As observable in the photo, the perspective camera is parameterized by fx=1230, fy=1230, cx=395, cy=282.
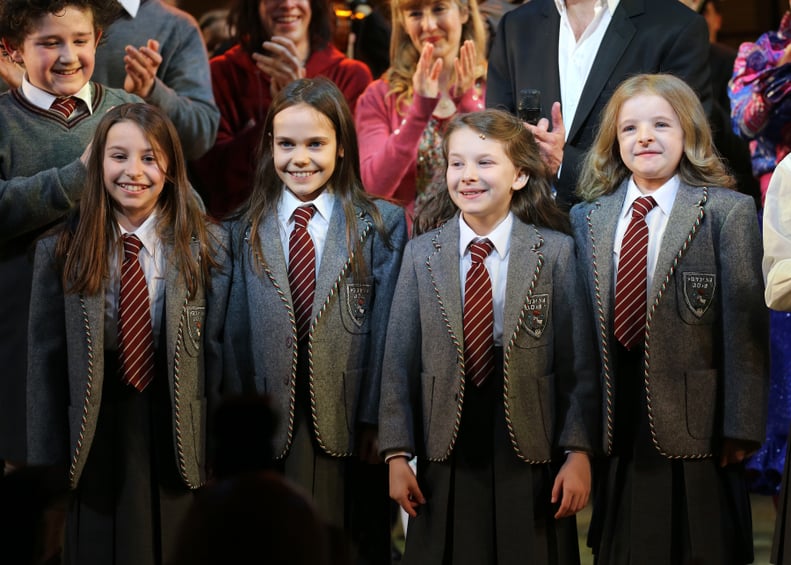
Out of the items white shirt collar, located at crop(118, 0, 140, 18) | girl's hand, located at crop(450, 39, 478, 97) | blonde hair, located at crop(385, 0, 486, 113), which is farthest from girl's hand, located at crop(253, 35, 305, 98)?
girl's hand, located at crop(450, 39, 478, 97)

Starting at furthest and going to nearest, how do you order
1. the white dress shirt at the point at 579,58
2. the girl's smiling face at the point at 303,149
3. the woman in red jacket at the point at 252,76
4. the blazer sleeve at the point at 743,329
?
the woman in red jacket at the point at 252,76 < the white dress shirt at the point at 579,58 < the girl's smiling face at the point at 303,149 < the blazer sleeve at the point at 743,329

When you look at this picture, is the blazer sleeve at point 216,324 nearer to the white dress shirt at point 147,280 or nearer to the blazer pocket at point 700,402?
the white dress shirt at point 147,280

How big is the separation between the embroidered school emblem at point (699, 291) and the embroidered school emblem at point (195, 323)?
1302 mm

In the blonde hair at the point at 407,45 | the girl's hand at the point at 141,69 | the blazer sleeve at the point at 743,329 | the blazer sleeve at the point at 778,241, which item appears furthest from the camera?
the blonde hair at the point at 407,45

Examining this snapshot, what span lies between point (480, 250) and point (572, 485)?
0.66 metres

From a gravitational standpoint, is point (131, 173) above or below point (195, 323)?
above

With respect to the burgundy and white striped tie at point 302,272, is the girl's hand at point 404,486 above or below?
below

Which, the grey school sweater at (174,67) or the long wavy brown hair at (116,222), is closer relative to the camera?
the long wavy brown hair at (116,222)

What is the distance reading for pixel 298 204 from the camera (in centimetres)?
349

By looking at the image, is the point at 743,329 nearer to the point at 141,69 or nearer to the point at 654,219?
the point at 654,219

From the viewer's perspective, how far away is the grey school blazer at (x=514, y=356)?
3.21 meters

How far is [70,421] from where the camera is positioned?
130 inches

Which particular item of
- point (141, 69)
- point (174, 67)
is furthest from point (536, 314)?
point (174, 67)

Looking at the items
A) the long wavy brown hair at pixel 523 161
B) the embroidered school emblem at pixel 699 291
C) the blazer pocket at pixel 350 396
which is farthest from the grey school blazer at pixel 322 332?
the embroidered school emblem at pixel 699 291
